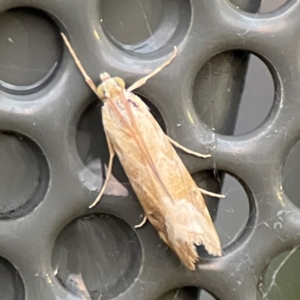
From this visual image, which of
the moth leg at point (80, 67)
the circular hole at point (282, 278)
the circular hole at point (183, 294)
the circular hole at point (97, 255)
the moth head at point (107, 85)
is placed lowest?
the circular hole at point (282, 278)

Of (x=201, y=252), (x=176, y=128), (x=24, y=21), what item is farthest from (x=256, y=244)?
(x=24, y=21)

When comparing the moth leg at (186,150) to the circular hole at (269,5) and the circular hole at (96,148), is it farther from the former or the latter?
the circular hole at (269,5)

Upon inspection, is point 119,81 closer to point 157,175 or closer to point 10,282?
point 157,175

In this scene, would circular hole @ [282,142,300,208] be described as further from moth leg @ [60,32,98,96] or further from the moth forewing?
moth leg @ [60,32,98,96]

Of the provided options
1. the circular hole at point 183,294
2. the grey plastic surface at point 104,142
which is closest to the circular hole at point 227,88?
the grey plastic surface at point 104,142

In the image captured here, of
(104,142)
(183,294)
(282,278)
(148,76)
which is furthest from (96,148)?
(282,278)

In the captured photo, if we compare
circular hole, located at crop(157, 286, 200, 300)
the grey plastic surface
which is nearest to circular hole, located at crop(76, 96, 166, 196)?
the grey plastic surface
